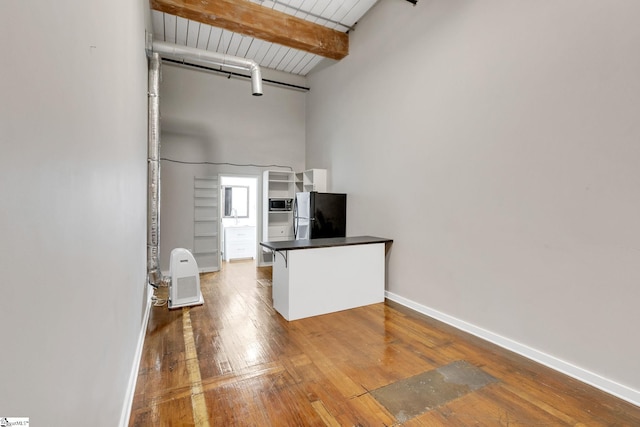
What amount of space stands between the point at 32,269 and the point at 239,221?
6.78 metres

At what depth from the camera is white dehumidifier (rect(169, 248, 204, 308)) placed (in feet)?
12.0

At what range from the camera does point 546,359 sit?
2.44 meters

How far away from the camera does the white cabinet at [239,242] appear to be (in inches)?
267

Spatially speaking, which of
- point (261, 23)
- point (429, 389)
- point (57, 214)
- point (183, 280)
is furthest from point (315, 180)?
point (57, 214)

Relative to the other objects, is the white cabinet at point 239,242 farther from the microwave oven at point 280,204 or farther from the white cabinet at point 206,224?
the microwave oven at point 280,204

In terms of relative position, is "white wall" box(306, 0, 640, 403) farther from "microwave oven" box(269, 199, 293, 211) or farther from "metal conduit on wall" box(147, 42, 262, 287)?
"metal conduit on wall" box(147, 42, 262, 287)

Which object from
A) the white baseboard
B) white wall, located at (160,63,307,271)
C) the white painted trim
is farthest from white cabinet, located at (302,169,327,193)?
the white painted trim

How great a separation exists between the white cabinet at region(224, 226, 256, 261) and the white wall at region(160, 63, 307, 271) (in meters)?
0.78

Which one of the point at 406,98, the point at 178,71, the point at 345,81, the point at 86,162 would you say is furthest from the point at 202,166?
the point at 86,162

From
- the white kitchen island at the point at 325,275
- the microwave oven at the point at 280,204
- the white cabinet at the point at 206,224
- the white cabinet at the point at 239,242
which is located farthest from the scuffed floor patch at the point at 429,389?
the white cabinet at the point at 239,242

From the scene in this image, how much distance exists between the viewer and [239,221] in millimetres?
7273

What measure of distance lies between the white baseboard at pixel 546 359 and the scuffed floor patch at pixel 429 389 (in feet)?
1.92

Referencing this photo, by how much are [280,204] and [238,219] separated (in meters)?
1.58

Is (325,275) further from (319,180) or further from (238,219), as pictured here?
(238,219)
